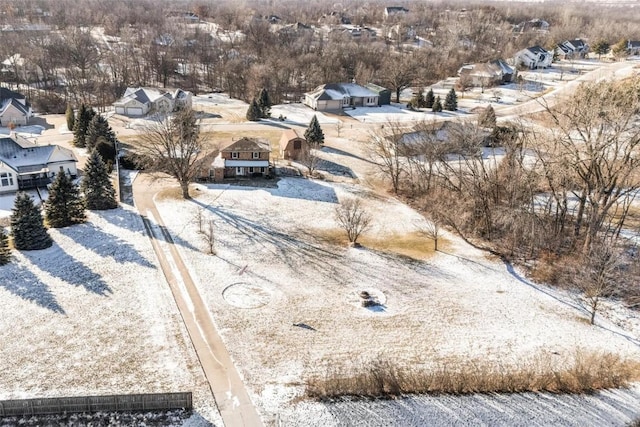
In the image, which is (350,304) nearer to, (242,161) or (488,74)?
(242,161)

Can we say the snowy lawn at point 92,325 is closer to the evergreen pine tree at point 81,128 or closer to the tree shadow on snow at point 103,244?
the tree shadow on snow at point 103,244

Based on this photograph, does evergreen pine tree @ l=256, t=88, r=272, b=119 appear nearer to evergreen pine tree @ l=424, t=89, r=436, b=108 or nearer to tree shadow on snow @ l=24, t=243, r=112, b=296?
evergreen pine tree @ l=424, t=89, r=436, b=108

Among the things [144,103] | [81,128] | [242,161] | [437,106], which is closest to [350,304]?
[242,161]

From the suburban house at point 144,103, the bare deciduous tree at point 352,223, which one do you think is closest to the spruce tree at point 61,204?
the bare deciduous tree at point 352,223

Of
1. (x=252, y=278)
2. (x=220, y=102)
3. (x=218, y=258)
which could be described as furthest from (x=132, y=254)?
(x=220, y=102)

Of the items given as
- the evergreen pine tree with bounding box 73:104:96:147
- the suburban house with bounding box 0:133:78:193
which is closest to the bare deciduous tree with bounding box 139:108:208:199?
the suburban house with bounding box 0:133:78:193

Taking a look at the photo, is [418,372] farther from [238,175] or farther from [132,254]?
[238,175]
